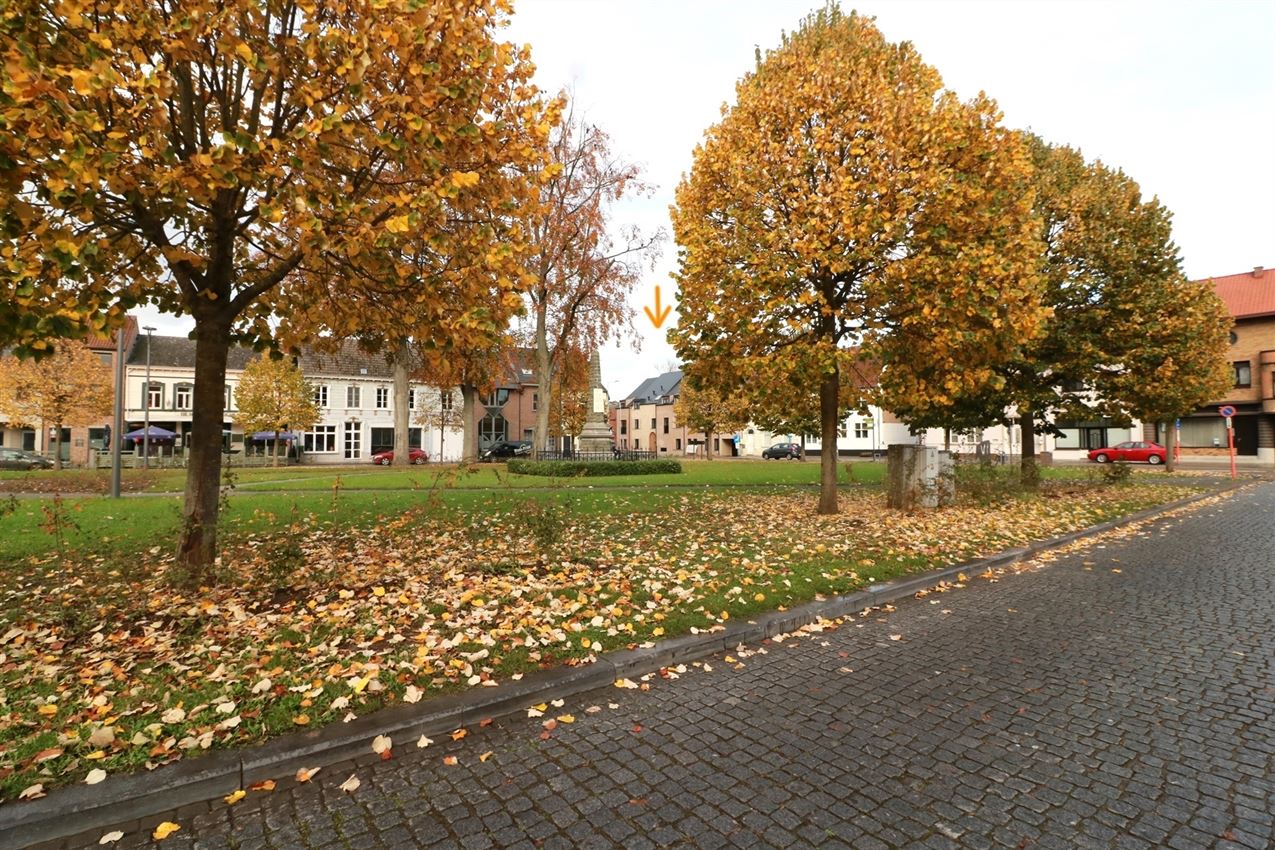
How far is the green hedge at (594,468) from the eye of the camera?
21.4 meters

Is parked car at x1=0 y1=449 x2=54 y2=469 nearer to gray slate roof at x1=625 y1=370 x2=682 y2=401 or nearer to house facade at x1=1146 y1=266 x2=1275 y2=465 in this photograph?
gray slate roof at x1=625 y1=370 x2=682 y2=401

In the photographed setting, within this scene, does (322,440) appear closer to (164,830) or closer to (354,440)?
(354,440)

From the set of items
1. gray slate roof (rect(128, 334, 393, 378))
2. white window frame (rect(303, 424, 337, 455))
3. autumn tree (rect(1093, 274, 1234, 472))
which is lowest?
white window frame (rect(303, 424, 337, 455))

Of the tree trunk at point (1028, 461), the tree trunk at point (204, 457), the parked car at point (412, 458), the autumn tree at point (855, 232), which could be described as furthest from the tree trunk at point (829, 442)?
the parked car at point (412, 458)

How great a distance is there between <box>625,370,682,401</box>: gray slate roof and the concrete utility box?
6517 cm

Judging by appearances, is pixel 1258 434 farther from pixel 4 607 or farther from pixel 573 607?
pixel 4 607

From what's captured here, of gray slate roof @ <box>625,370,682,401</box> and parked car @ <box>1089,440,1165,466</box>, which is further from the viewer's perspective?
gray slate roof @ <box>625,370,682,401</box>

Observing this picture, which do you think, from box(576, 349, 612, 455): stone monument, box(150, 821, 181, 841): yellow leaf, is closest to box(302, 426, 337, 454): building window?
box(576, 349, 612, 455): stone monument

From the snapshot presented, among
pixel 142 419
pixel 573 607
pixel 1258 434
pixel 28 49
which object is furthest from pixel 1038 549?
pixel 142 419

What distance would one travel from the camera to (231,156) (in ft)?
14.5

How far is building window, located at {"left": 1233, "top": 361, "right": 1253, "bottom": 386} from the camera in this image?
3733cm

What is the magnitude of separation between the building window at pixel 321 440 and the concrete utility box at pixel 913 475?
1825 inches

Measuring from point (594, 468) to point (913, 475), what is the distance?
12.1 meters

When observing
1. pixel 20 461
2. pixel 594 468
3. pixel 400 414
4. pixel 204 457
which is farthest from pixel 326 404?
pixel 204 457
